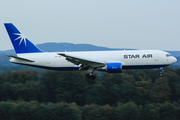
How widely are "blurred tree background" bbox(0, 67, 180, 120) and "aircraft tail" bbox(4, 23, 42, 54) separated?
41.7 meters

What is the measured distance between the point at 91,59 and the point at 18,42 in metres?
11.8

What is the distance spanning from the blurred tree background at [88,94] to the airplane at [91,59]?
137ft

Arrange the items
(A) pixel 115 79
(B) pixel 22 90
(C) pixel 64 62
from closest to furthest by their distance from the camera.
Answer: (C) pixel 64 62
(B) pixel 22 90
(A) pixel 115 79

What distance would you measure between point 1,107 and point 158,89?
56510 millimetres

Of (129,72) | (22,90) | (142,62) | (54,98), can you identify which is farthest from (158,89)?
(142,62)

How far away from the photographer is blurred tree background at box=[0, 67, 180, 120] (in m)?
79.4

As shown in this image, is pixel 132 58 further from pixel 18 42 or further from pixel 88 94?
pixel 88 94

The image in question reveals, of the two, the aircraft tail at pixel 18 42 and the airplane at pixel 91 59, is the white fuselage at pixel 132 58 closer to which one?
the airplane at pixel 91 59

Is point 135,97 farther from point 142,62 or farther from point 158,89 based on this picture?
point 142,62

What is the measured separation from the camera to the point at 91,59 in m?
37.1

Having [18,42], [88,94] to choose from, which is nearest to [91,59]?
[18,42]

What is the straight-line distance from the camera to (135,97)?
98.0m

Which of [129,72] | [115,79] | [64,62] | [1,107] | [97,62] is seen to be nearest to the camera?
[97,62]

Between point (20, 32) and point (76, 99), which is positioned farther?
point (76, 99)
